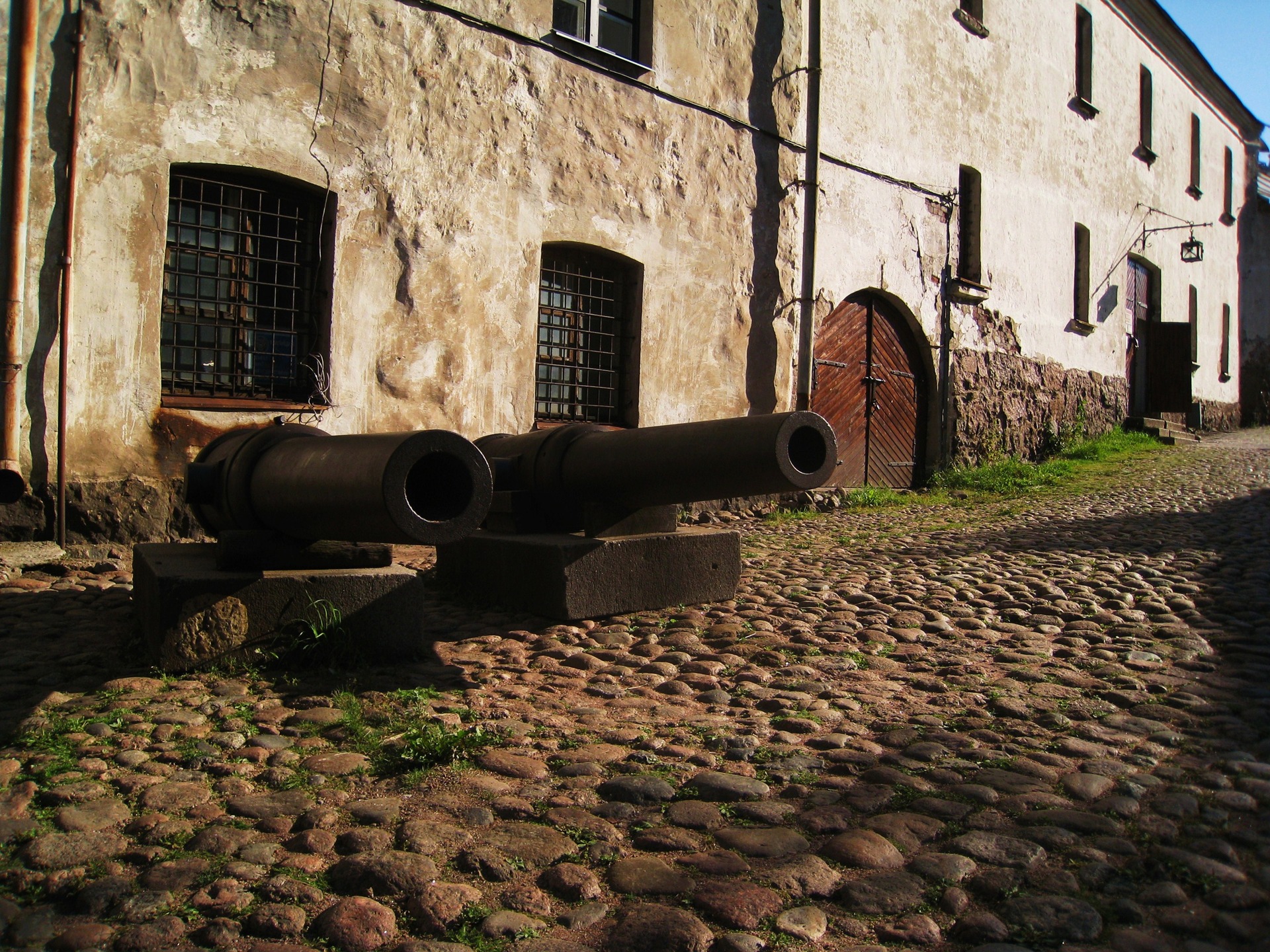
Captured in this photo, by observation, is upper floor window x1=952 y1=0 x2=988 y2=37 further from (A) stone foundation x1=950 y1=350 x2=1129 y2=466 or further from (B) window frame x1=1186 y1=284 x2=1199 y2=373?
(B) window frame x1=1186 y1=284 x2=1199 y2=373

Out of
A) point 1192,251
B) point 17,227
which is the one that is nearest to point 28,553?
point 17,227

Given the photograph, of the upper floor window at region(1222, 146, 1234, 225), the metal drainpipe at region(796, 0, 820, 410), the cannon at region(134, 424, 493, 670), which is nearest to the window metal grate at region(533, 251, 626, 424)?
the metal drainpipe at region(796, 0, 820, 410)

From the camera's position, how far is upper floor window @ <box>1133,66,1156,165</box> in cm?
1745

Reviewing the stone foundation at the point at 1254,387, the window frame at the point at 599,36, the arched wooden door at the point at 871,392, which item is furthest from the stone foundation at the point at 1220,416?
the window frame at the point at 599,36

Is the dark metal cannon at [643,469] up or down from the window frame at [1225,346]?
down

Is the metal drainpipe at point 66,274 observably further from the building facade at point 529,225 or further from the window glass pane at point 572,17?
the window glass pane at point 572,17

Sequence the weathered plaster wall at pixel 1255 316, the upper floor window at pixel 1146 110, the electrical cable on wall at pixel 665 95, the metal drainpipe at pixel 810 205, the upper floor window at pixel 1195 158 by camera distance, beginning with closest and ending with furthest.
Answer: the electrical cable on wall at pixel 665 95, the metal drainpipe at pixel 810 205, the upper floor window at pixel 1146 110, the upper floor window at pixel 1195 158, the weathered plaster wall at pixel 1255 316

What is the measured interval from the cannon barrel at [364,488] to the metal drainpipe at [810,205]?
6.74m

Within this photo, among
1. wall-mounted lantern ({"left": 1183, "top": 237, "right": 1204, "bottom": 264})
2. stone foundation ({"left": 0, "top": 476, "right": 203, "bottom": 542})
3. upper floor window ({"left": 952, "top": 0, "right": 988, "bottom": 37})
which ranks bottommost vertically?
stone foundation ({"left": 0, "top": 476, "right": 203, "bottom": 542})

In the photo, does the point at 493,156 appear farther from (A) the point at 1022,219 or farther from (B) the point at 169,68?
(A) the point at 1022,219

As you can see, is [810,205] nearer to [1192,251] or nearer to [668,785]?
[668,785]

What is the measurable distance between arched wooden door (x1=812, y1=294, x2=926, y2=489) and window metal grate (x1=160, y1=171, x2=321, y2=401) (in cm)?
540

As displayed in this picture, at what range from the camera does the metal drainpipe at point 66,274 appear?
18.6ft

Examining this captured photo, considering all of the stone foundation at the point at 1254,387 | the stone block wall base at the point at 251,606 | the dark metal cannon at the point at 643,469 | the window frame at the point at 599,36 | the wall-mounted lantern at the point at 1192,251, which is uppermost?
the wall-mounted lantern at the point at 1192,251
